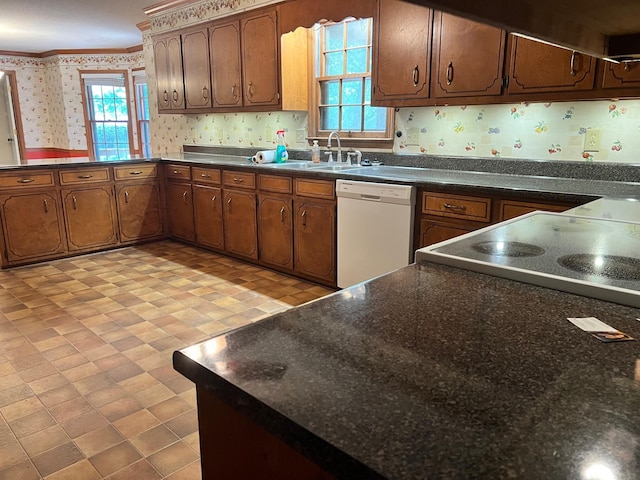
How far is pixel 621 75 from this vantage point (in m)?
2.40

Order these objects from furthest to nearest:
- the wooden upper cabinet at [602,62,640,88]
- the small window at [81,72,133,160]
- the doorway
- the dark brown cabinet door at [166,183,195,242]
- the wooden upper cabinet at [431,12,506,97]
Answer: the small window at [81,72,133,160] < the doorway < the dark brown cabinet door at [166,183,195,242] < the wooden upper cabinet at [431,12,506,97] < the wooden upper cabinet at [602,62,640,88]

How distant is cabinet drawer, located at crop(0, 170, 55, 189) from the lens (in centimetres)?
403

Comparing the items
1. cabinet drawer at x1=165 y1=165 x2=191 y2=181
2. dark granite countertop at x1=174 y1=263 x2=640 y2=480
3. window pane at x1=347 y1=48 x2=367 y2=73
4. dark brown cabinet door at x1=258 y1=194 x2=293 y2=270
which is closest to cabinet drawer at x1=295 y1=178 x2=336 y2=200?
dark brown cabinet door at x1=258 y1=194 x2=293 y2=270

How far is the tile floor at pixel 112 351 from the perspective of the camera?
6.02ft

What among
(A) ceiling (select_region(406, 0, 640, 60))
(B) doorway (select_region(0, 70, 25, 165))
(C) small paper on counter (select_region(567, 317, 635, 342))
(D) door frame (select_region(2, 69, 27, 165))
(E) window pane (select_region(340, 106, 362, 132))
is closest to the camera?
(A) ceiling (select_region(406, 0, 640, 60))

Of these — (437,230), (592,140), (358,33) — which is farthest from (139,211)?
(592,140)

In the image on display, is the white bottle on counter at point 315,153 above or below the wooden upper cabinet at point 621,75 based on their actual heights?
below

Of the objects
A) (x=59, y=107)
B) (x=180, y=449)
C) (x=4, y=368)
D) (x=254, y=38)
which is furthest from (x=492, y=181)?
(x=59, y=107)

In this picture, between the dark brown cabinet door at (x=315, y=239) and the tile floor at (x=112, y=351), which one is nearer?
the tile floor at (x=112, y=351)

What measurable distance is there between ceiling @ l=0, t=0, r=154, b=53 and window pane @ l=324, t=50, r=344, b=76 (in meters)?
2.18

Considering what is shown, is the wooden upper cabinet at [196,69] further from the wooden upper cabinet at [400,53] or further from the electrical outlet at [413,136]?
the electrical outlet at [413,136]

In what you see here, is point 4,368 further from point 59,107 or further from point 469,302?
point 59,107

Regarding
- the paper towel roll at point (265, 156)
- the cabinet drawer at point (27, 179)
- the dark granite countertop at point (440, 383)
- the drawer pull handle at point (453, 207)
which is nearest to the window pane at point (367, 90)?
the paper towel roll at point (265, 156)

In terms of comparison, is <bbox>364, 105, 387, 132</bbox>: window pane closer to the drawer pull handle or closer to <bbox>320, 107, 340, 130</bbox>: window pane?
<bbox>320, 107, 340, 130</bbox>: window pane
